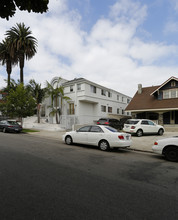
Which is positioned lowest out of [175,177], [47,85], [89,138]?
[175,177]

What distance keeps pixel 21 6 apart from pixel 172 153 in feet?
26.2

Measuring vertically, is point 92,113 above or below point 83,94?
below

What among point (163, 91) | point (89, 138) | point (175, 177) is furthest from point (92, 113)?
point (175, 177)

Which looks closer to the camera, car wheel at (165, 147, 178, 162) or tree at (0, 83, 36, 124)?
car wheel at (165, 147, 178, 162)

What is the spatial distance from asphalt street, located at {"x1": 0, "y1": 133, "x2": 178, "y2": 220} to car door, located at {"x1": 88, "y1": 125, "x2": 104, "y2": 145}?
3524 millimetres

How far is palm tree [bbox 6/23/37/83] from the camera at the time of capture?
82.8 ft

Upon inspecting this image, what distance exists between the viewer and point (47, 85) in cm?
2358

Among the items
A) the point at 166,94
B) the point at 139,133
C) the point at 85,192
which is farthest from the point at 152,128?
the point at 85,192

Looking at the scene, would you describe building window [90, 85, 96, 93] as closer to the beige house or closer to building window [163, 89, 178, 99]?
the beige house

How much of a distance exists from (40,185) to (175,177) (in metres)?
4.13

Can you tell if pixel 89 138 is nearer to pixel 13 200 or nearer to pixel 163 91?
pixel 13 200

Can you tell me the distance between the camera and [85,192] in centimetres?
350

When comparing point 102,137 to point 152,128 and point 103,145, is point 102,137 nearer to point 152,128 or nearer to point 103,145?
point 103,145

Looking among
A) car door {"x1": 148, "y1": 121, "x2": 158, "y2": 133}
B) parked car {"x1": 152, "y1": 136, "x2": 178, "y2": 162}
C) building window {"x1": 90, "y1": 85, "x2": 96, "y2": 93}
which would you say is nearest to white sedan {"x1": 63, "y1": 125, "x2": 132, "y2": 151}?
parked car {"x1": 152, "y1": 136, "x2": 178, "y2": 162}
